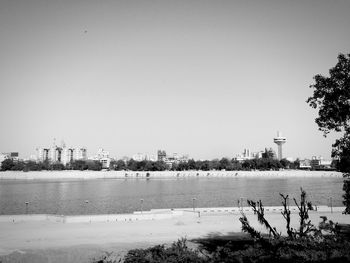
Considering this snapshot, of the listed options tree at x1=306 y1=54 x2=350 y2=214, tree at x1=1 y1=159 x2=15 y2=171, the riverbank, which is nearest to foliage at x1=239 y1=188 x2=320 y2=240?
tree at x1=306 y1=54 x2=350 y2=214

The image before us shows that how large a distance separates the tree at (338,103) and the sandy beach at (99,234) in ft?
36.1

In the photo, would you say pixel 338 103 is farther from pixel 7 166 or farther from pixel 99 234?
pixel 7 166

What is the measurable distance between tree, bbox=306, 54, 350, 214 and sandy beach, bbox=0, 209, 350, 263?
10992 mm

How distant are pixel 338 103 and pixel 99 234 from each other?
60.5ft

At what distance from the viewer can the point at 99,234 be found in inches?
960

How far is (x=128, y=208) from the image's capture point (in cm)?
5122

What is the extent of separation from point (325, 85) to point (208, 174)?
166m

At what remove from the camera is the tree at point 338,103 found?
48.7 ft

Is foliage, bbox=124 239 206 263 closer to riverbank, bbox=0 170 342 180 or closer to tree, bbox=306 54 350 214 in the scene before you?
tree, bbox=306 54 350 214

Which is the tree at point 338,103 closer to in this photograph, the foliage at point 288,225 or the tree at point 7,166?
the foliage at point 288,225

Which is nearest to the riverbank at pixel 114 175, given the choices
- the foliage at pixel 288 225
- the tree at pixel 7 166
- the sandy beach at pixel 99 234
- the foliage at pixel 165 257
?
the tree at pixel 7 166

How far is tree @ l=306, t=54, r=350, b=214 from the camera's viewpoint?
14.8m

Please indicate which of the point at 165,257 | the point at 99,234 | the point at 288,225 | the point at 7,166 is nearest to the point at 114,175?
the point at 7,166

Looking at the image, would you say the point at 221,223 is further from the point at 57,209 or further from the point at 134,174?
the point at 134,174
